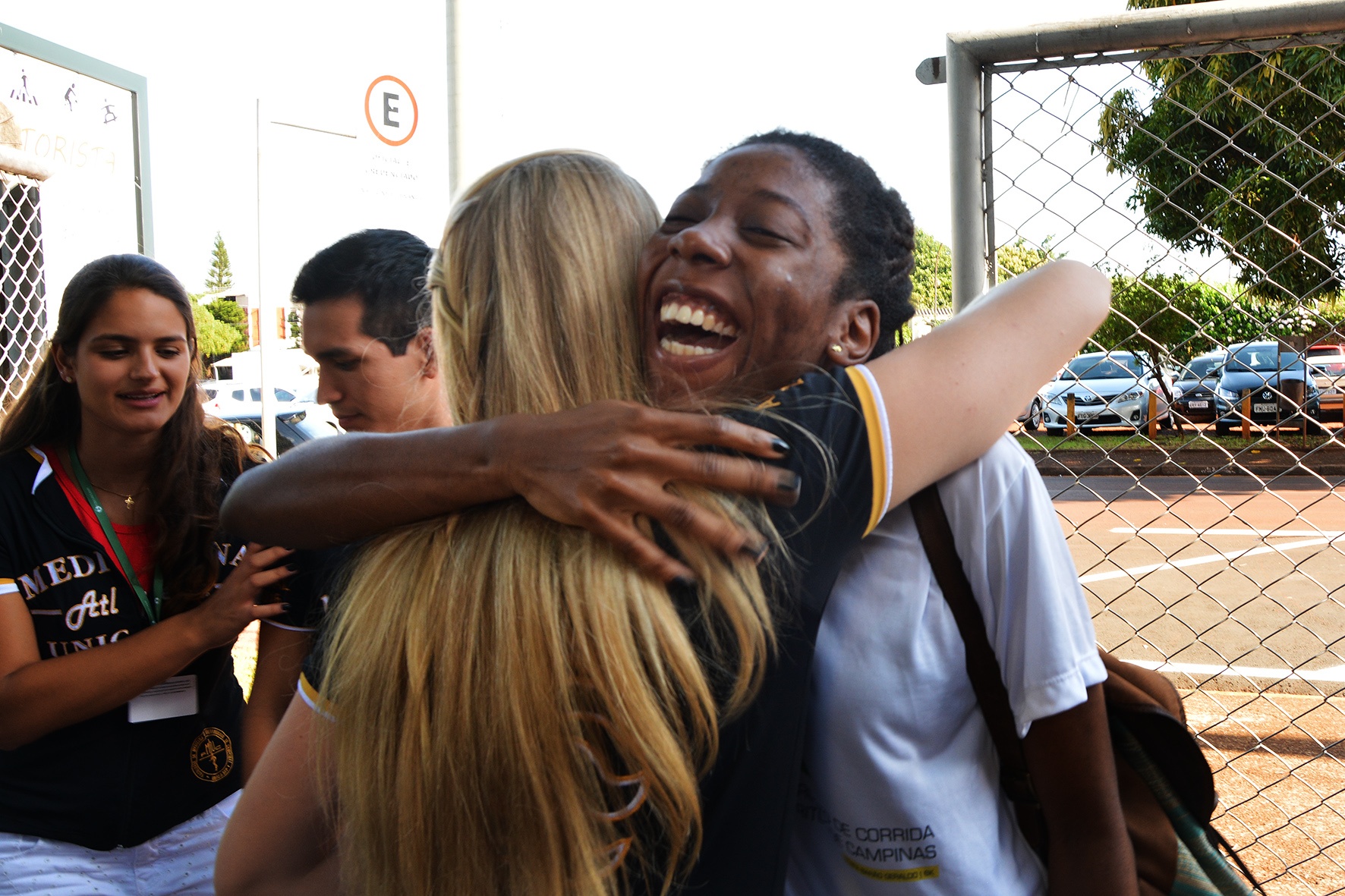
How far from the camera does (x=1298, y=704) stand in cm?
461

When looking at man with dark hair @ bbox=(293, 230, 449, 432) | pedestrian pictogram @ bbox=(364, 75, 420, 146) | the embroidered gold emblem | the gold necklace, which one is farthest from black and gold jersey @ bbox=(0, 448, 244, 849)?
pedestrian pictogram @ bbox=(364, 75, 420, 146)

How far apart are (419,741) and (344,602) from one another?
244 mm

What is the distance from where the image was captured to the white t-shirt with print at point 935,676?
116 centimetres

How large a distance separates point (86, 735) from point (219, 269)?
102m

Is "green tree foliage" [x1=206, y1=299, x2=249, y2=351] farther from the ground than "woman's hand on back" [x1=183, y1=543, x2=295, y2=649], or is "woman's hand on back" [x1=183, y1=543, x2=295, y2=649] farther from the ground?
"green tree foliage" [x1=206, y1=299, x2=249, y2=351]

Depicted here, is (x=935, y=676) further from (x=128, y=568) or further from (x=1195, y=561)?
(x=1195, y=561)

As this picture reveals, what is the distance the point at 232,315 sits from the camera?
243ft

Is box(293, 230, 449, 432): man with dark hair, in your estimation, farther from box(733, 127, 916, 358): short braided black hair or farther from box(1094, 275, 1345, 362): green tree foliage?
box(1094, 275, 1345, 362): green tree foliage

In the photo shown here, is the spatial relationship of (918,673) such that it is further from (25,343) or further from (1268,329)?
(25,343)

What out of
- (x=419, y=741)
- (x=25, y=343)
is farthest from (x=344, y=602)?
(x=25, y=343)

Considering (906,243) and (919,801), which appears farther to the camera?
(906,243)

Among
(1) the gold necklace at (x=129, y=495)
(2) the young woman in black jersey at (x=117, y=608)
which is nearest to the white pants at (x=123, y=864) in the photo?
(2) the young woman in black jersey at (x=117, y=608)

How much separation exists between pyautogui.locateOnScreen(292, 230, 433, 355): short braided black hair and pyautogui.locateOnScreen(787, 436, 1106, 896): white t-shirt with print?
1.48m

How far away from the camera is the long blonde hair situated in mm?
1044
